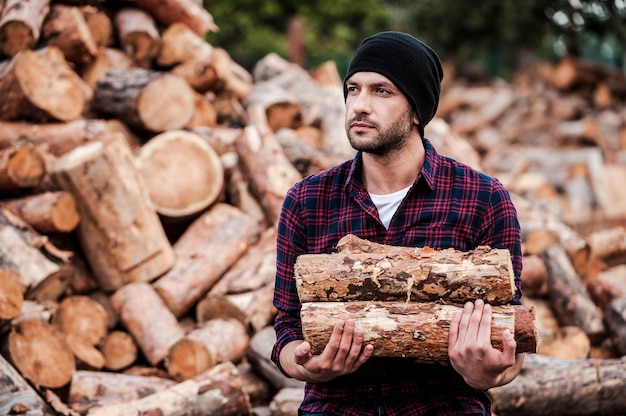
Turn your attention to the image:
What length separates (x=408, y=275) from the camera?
250cm

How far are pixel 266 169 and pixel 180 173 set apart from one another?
2.12 ft

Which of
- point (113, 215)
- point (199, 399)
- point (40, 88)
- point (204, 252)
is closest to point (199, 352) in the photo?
point (199, 399)

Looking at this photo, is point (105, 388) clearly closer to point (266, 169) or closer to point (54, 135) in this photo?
point (266, 169)

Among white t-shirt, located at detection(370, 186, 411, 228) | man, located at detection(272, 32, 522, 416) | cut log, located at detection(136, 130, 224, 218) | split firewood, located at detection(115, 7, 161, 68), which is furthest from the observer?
split firewood, located at detection(115, 7, 161, 68)

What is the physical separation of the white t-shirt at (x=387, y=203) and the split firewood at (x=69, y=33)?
447 centimetres

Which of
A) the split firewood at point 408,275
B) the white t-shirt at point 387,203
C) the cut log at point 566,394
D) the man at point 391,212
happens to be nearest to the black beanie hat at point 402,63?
the man at point 391,212

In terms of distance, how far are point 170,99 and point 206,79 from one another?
96cm

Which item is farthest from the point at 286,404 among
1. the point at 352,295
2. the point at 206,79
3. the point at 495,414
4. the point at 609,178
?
the point at 609,178

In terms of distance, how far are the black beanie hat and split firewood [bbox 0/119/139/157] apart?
11.4 feet

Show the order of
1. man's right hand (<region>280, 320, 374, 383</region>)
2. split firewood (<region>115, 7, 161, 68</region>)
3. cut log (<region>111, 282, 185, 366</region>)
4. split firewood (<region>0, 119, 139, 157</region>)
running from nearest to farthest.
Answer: man's right hand (<region>280, 320, 374, 383</region>), cut log (<region>111, 282, 185, 366</region>), split firewood (<region>0, 119, 139, 157</region>), split firewood (<region>115, 7, 161, 68</region>)

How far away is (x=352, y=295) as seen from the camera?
8.36 feet

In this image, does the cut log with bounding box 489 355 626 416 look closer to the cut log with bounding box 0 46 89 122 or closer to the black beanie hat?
the black beanie hat

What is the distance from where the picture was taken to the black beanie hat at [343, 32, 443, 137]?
267 centimetres

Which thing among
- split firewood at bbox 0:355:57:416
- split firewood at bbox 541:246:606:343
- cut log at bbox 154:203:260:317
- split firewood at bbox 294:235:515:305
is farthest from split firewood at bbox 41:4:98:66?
split firewood at bbox 294:235:515:305
